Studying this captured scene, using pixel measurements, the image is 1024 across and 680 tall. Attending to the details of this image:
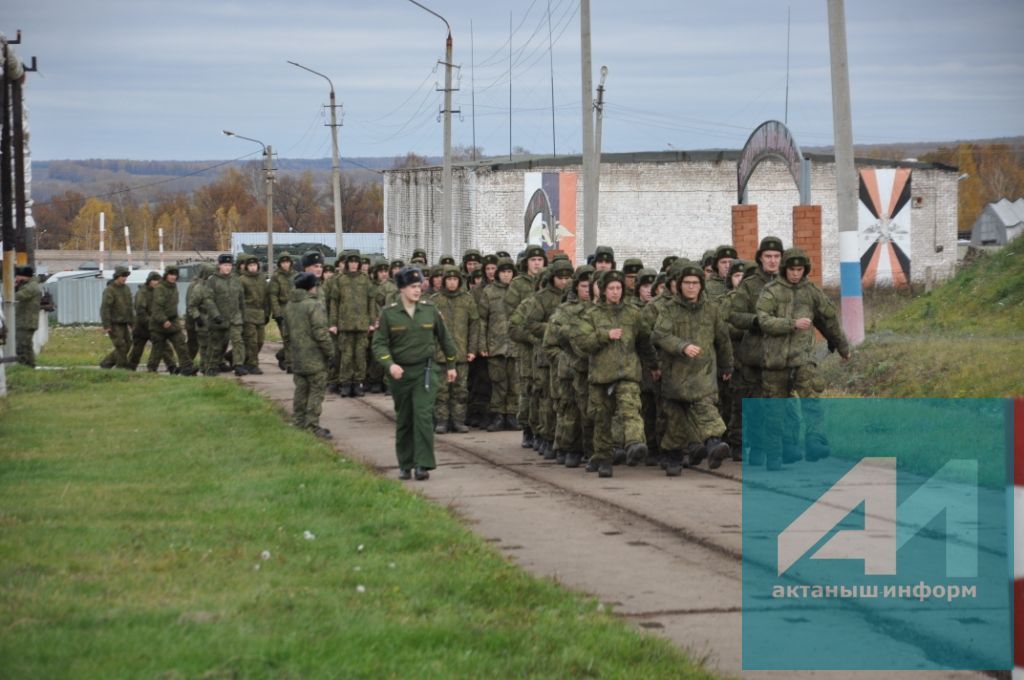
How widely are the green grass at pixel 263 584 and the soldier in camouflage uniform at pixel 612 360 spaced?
245 cm

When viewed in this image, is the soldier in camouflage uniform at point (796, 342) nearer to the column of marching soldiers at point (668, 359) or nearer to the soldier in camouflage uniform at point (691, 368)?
the column of marching soldiers at point (668, 359)

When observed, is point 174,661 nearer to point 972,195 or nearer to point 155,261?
point 155,261

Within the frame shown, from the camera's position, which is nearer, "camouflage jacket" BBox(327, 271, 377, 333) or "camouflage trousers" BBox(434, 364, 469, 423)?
"camouflage trousers" BBox(434, 364, 469, 423)

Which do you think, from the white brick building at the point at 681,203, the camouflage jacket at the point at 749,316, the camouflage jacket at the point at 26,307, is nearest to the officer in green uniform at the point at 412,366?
the camouflage jacket at the point at 749,316

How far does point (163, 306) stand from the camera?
28.7 meters

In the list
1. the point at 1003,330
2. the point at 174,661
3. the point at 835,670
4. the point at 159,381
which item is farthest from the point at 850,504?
the point at 159,381

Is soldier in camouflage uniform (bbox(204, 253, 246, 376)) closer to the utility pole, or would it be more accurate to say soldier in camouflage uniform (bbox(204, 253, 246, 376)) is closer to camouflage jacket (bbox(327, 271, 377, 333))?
camouflage jacket (bbox(327, 271, 377, 333))

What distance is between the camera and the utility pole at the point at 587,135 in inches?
1125

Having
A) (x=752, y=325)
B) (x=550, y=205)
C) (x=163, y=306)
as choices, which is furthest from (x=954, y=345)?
(x=550, y=205)

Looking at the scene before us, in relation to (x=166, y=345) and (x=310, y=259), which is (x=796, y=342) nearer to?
(x=310, y=259)

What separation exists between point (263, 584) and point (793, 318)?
7784 millimetres

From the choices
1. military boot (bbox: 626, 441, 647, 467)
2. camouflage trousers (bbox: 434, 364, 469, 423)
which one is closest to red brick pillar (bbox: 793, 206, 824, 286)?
camouflage trousers (bbox: 434, 364, 469, 423)

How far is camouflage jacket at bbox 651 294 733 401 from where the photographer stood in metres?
14.9

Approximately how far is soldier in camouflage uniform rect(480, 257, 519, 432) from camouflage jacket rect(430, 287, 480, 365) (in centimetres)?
11
